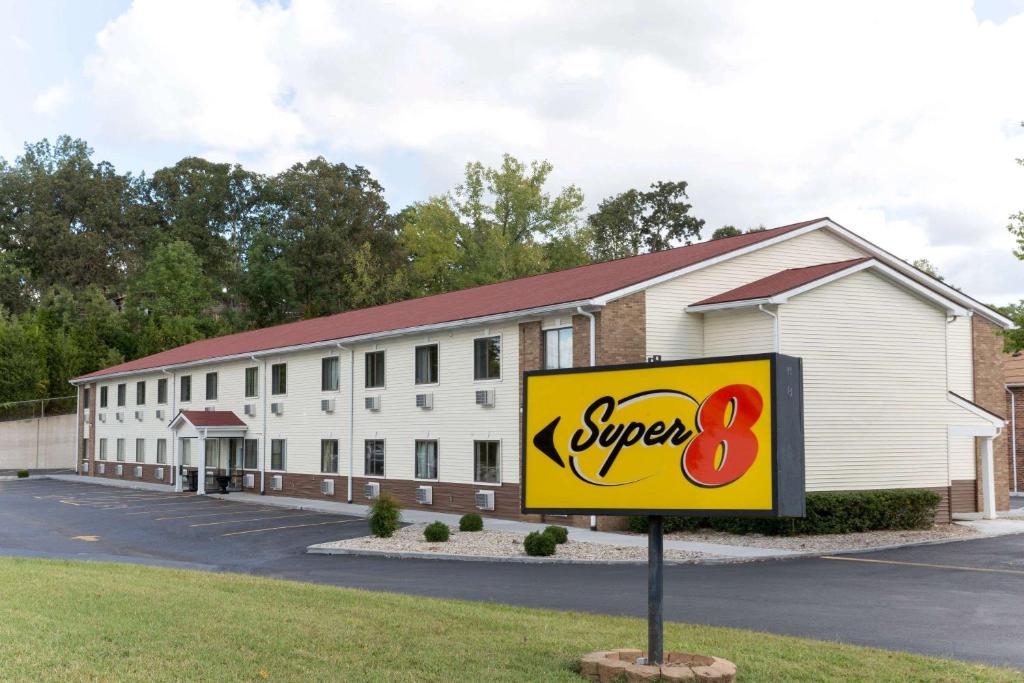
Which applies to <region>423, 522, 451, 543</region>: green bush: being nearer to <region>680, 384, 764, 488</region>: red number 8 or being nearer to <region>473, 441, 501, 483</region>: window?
<region>473, 441, 501, 483</region>: window

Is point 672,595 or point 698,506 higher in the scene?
point 698,506

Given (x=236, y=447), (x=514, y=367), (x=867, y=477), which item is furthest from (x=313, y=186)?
(x=867, y=477)

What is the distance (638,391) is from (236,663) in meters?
4.06

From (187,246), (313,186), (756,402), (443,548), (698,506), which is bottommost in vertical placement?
(443,548)

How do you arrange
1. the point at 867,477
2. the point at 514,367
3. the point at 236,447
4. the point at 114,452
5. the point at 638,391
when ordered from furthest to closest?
the point at 114,452 → the point at 236,447 → the point at 514,367 → the point at 867,477 → the point at 638,391

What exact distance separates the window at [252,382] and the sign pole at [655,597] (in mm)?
31811

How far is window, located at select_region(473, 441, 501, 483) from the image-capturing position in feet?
88.9

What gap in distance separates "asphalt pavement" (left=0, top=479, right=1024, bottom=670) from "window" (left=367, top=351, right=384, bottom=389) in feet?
16.9

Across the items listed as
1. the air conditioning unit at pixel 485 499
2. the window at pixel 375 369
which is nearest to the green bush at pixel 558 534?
the air conditioning unit at pixel 485 499

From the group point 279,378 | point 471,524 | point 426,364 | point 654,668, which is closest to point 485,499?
point 471,524

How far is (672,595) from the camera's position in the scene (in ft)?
47.2

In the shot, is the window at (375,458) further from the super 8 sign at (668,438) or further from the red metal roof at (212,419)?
the super 8 sign at (668,438)

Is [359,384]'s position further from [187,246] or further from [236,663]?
[187,246]

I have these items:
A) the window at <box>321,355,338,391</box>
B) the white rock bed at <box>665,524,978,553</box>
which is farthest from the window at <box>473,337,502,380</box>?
the window at <box>321,355,338,391</box>
